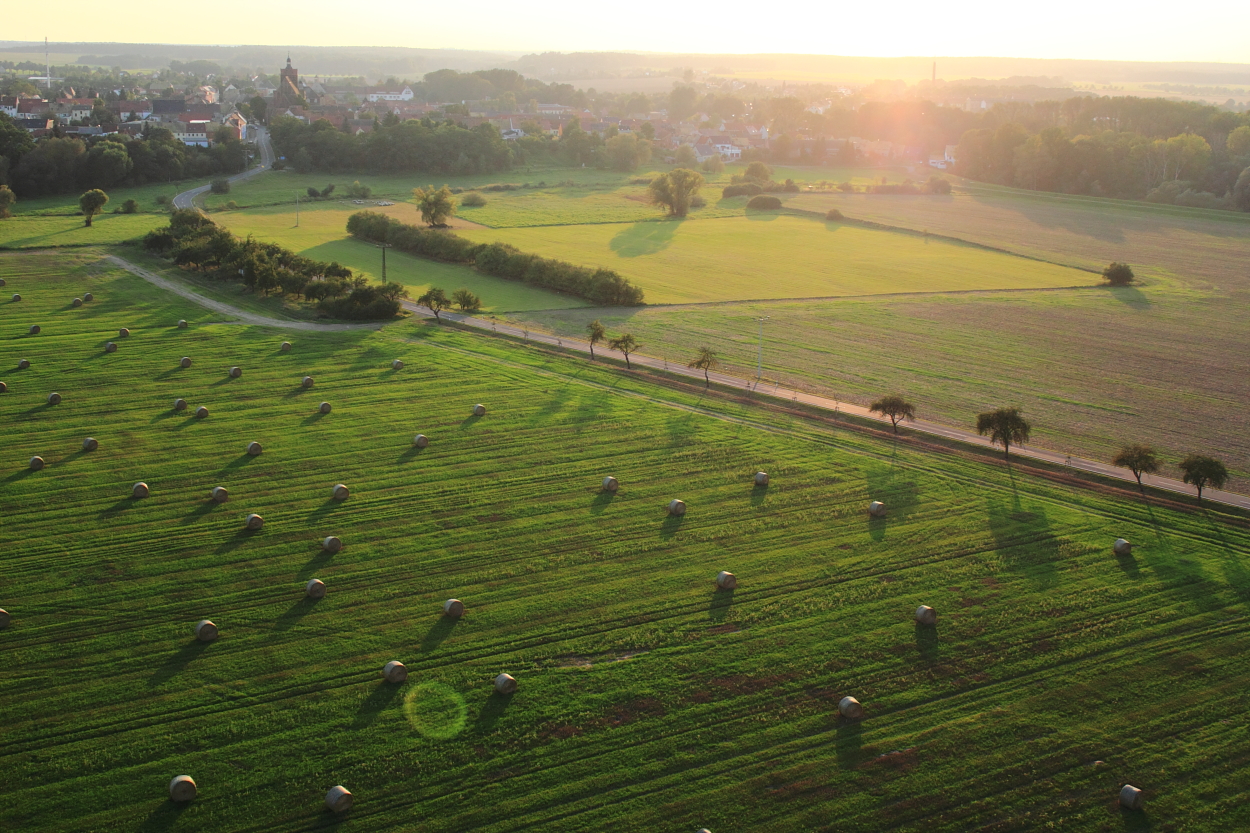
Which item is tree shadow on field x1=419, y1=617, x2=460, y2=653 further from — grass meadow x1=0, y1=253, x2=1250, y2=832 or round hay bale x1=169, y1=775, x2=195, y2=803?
round hay bale x1=169, y1=775, x2=195, y2=803

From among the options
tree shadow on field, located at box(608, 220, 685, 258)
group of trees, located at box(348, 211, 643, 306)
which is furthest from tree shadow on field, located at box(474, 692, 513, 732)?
tree shadow on field, located at box(608, 220, 685, 258)

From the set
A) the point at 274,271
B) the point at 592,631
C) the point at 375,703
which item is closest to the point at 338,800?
the point at 375,703

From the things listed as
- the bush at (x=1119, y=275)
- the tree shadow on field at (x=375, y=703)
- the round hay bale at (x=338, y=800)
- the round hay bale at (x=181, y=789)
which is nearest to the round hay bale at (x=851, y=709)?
the tree shadow on field at (x=375, y=703)

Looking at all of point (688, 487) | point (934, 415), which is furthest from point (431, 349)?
point (934, 415)

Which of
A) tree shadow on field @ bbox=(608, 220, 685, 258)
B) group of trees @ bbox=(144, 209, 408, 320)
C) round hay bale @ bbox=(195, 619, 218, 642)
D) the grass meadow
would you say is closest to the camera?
the grass meadow

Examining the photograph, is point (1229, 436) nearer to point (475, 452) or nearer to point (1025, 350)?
point (1025, 350)

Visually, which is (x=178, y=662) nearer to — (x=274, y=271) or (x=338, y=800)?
(x=338, y=800)

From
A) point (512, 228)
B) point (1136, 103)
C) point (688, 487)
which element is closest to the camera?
point (688, 487)

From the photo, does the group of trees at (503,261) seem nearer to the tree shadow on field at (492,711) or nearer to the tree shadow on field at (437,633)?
the tree shadow on field at (437,633)
